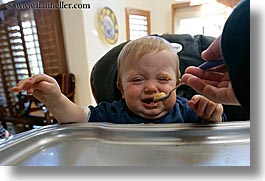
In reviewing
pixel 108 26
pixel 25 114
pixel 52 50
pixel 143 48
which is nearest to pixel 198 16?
pixel 143 48

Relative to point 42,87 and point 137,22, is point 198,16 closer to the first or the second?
point 137,22

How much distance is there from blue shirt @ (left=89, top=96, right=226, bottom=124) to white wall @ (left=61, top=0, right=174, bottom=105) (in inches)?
7.9

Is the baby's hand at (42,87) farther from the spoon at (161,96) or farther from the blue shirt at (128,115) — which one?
the spoon at (161,96)

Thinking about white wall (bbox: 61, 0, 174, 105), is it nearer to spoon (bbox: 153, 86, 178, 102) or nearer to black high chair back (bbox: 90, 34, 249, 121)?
black high chair back (bbox: 90, 34, 249, 121)

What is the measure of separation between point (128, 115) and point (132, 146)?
22 cm

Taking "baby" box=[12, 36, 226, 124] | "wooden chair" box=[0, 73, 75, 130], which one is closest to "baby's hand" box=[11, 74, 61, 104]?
"baby" box=[12, 36, 226, 124]

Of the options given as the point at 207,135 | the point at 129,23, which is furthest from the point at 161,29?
the point at 207,135

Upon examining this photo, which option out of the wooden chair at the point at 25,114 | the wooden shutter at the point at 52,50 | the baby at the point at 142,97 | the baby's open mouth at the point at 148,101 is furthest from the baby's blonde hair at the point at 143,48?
the wooden chair at the point at 25,114

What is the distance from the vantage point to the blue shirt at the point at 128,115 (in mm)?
546

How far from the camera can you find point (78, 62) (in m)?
0.87

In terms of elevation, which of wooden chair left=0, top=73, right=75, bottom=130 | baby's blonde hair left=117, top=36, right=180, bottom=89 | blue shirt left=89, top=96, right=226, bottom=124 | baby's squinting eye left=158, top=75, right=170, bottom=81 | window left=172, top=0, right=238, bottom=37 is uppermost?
window left=172, top=0, right=238, bottom=37

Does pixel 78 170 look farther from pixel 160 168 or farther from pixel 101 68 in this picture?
pixel 101 68

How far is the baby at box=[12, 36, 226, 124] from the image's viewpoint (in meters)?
0.47

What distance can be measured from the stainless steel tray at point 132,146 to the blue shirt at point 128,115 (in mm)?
147
